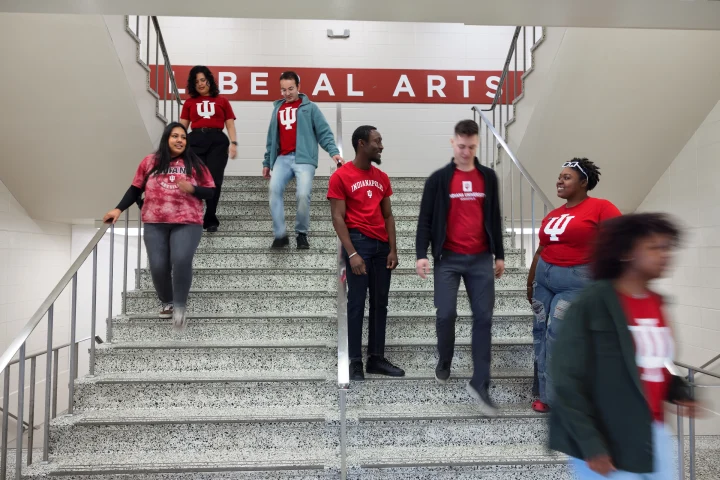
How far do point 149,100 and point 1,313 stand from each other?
2347 mm

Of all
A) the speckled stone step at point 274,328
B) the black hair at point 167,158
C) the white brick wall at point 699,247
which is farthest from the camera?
the white brick wall at point 699,247

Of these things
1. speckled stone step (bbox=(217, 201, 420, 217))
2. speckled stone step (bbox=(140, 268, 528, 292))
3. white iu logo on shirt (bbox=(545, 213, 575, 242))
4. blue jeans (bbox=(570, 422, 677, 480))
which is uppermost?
speckled stone step (bbox=(217, 201, 420, 217))

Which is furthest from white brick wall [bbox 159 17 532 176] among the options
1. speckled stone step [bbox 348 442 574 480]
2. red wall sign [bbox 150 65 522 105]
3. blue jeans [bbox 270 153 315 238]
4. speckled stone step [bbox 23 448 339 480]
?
speckled stone step [bbox 348 442 574 480]

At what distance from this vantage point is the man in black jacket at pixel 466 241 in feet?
8.48

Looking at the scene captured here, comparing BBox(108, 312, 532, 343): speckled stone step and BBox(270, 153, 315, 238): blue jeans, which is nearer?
BBox(108, 312, 532, 343): speckled stone step

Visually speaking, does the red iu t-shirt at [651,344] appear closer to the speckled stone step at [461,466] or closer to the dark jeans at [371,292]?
the speckled stone step at [461,466]

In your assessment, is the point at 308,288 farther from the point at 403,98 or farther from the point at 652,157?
the point at 403,98

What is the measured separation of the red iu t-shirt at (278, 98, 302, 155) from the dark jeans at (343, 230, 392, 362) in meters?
1.38

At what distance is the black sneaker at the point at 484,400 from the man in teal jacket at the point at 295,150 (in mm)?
1750

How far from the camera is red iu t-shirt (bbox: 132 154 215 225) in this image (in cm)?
301

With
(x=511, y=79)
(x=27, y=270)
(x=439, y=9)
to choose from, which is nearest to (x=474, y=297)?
(x=439, y=9)

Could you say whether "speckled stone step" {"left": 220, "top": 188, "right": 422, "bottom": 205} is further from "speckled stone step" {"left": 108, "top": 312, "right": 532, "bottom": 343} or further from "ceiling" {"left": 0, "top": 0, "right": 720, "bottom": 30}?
"ceiling" {"left": 0, "top": 0, "right": 720, "bottom": 30}

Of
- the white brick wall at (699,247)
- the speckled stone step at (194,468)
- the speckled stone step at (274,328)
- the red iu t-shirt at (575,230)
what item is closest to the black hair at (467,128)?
the red iu t-shirt at (575,230)

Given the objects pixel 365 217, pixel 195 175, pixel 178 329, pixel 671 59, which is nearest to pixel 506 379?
pixel 365 217
